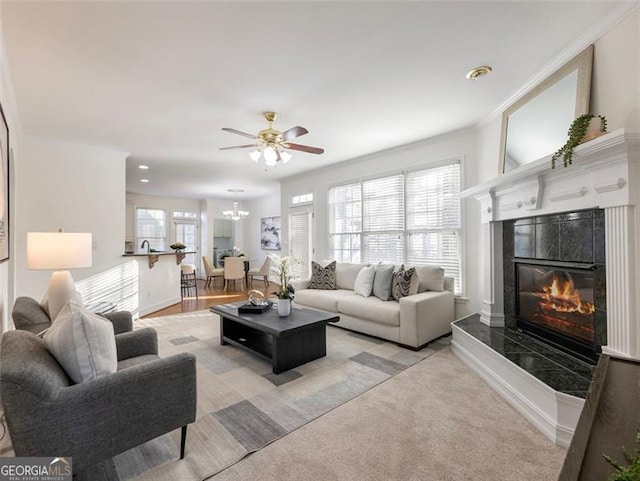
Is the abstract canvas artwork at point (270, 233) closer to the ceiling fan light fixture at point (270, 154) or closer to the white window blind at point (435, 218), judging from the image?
the white window blind at point (435, 218)

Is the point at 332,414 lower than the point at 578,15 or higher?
lower

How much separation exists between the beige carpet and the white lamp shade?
7.30 ft

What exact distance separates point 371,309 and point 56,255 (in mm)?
3255

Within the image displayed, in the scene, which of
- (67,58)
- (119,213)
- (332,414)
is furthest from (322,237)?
(67,58)

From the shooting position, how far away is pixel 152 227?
927 cm

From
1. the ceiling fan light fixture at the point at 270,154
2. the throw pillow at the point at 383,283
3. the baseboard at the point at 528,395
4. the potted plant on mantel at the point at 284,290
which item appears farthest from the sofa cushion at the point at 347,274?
the ceiling fan light fixture at the point at 270,154

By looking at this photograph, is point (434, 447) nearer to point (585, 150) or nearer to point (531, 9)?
point (585, 150)

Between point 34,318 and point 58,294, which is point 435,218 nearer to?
point 58,294

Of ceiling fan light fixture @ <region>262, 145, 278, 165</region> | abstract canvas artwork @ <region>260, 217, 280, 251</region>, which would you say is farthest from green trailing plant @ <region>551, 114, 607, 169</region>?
abstract canvas artwork @ <region>260, 217, 280, 251</region>

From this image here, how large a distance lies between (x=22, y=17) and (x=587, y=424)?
3509mm

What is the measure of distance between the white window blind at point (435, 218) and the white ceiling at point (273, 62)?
70 cm

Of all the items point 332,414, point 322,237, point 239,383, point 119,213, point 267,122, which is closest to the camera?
point 332,414

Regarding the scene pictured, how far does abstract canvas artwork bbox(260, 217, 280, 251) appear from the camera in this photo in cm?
911

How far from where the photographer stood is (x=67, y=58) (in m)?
2.33
